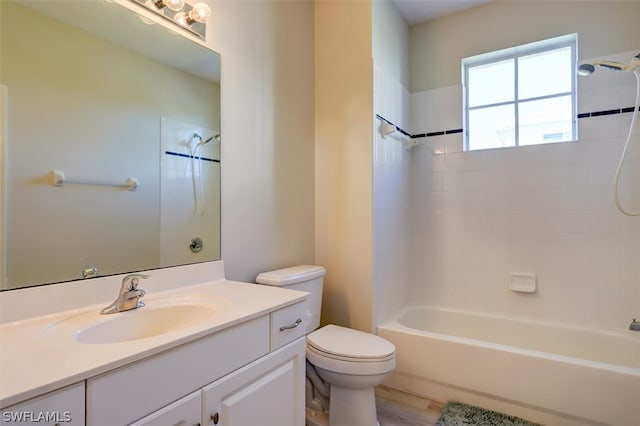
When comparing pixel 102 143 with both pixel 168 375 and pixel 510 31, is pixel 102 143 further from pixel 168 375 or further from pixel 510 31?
pixel 510 31

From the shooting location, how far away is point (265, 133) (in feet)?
6.09

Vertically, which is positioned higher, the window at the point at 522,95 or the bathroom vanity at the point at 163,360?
the window at the point at 522,95

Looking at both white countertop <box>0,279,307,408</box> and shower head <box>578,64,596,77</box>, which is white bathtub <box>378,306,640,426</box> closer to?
white countertop <box>0,279,307,408</box>

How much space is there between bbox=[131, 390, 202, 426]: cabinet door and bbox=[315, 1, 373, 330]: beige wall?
1376mm

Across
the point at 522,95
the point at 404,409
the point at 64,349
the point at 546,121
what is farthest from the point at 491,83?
the point at 64,349

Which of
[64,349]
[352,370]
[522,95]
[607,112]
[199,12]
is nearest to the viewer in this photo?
[64,349]

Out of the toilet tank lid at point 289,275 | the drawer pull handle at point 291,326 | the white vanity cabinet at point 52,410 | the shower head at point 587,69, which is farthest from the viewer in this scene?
the shower head at point 587,69

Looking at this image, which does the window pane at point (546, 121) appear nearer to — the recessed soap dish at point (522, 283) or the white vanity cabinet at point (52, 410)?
the recessed soap dish at point (522, 283)

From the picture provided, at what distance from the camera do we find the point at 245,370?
3.19ft

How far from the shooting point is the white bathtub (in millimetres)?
1520

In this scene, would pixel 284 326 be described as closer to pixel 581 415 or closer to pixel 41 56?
pixel 41 56

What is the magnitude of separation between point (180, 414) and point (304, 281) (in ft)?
3.47

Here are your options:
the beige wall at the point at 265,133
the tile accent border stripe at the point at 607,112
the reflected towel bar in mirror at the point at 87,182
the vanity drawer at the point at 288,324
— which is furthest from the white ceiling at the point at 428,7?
the vanity drawer at the point at 288,324

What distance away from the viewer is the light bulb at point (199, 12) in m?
1.38
